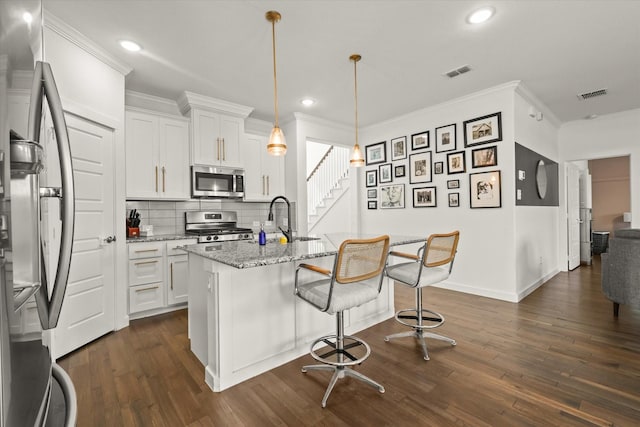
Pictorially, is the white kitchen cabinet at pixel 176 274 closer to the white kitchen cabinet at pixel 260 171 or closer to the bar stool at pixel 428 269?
the white kitchen cabinet at pixel 260 171

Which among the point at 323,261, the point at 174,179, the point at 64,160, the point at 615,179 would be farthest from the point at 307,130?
the point at 615,179

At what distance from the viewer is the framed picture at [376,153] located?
5.29m

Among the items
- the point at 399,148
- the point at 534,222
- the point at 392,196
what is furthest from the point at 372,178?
the point at 534,222

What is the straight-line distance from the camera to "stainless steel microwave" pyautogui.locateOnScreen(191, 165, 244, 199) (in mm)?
4000

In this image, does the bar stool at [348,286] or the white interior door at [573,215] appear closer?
the bar stool at [348,286]

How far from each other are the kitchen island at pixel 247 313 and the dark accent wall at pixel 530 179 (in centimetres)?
319

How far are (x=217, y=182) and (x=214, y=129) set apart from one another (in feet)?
2.48

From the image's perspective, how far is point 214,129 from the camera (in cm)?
416

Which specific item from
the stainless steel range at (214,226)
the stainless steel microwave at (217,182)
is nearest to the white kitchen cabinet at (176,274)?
the stainless steel range at (214,226)

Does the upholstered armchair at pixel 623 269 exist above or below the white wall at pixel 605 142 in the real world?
below

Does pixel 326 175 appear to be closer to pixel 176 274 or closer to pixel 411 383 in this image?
pixel 176 274

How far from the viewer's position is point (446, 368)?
7.23ft

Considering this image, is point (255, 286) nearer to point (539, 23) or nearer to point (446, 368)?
point (446, 368)

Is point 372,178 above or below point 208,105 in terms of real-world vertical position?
below
